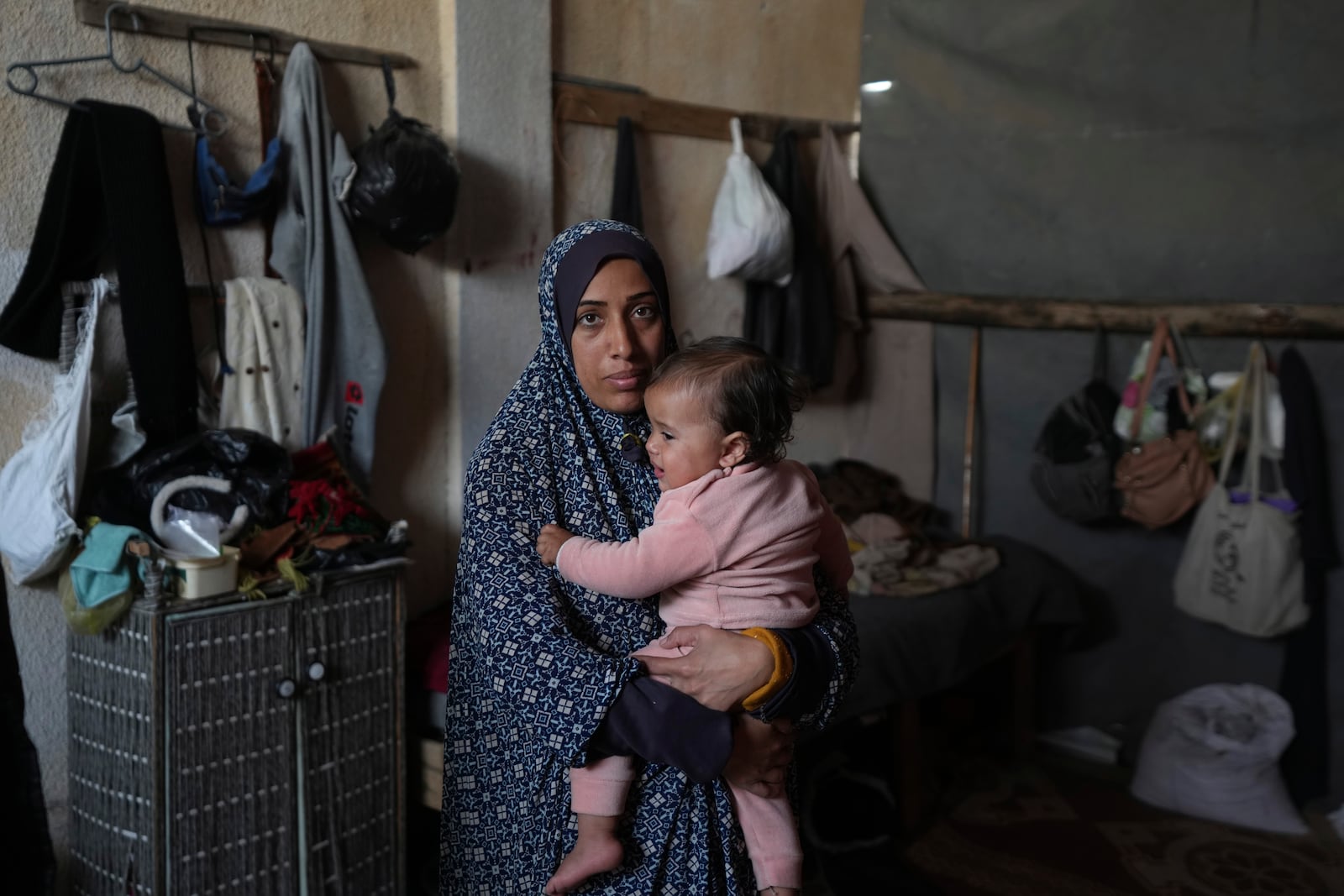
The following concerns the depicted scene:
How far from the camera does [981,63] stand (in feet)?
14.9

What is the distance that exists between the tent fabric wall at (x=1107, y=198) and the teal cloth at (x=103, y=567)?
3.35 metres

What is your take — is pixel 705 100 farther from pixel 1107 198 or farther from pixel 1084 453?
pixel 1084 453

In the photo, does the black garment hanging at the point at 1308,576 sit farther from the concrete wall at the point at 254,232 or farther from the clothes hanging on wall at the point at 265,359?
the clothes hanging on wall at the point at 265,359

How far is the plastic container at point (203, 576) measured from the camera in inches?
95.2

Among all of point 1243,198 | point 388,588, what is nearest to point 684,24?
point 1243,198

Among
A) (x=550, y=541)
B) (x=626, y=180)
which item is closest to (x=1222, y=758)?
(x=626, y=180)

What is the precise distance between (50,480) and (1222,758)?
12.1 ft

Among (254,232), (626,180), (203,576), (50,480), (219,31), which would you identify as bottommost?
(203,576)

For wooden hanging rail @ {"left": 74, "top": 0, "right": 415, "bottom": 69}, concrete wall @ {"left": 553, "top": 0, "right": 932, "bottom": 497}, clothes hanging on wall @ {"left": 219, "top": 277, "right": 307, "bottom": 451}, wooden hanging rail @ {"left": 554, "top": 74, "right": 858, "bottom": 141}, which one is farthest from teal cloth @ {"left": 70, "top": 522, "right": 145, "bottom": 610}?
wooden hanging rail @ {"left": 554, "top": 74, "right": 858, "bottom": 141}

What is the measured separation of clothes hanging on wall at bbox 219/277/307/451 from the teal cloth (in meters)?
0.45

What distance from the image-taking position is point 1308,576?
149 inches

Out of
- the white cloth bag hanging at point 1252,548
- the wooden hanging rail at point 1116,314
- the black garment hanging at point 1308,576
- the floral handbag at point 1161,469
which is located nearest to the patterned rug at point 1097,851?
the black garment hanging at point 1308,576

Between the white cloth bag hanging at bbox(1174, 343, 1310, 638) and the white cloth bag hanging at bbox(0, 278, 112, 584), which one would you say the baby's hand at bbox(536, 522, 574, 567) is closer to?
the white cloth bag hanging at bbox(0, 278, 112, 584)

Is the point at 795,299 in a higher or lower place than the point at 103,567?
higher
